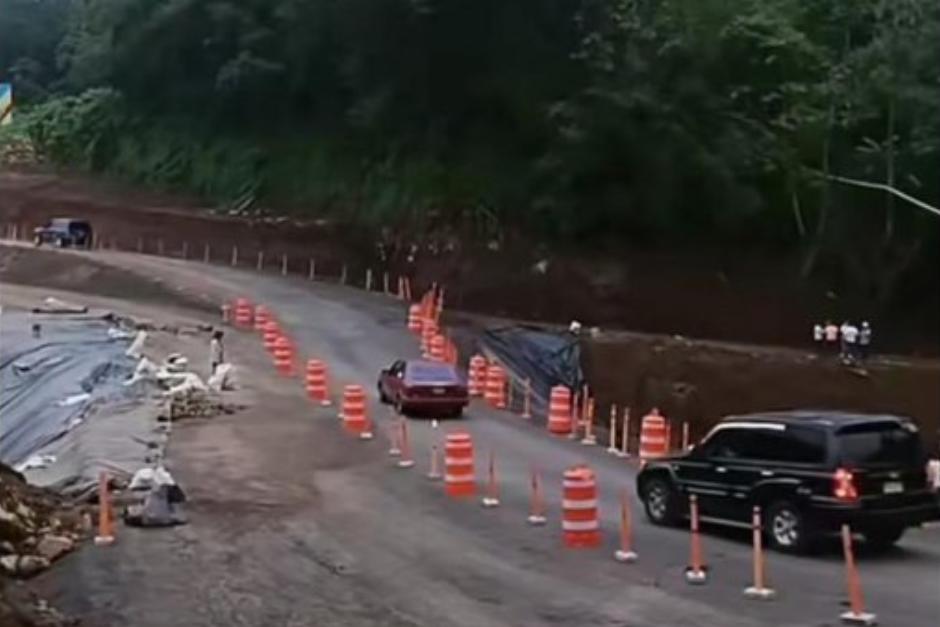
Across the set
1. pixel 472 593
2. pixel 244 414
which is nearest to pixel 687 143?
pixel 244 414

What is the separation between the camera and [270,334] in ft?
162

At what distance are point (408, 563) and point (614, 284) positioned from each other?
45.5 m

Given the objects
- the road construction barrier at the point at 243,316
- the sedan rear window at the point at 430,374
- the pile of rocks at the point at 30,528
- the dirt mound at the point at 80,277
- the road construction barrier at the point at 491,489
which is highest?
the dirt mound at the point at 80,277

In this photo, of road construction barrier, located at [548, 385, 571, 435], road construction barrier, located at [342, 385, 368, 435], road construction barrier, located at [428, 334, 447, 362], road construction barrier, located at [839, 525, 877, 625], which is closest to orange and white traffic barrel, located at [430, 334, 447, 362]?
road construction barrier, located at [428, 334, 447, 362]

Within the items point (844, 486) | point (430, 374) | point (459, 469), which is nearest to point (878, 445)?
point (844, 486)

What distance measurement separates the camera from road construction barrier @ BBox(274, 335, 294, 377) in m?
44.0

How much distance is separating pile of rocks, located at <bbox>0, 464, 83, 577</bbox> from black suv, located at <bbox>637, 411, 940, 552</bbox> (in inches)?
327

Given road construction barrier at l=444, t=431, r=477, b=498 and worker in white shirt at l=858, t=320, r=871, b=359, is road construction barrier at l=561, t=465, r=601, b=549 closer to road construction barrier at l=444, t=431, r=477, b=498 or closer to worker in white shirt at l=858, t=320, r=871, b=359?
road construction barrier at l=444, t=431, r=477, b=498

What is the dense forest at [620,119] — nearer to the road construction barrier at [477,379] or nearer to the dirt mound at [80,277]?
the dirt mound at [80,277]

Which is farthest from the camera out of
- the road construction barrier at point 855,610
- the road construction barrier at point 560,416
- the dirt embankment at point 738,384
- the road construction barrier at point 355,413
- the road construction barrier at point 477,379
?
the dirt embankment at point 738,384

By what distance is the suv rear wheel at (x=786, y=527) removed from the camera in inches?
832

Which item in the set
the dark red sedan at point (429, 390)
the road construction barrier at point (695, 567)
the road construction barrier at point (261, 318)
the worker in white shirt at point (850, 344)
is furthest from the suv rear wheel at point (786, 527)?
the worker in white shirt at point (850, 344)

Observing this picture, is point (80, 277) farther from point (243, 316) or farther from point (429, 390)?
point (429, 390)

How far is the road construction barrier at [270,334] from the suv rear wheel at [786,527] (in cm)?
2708
